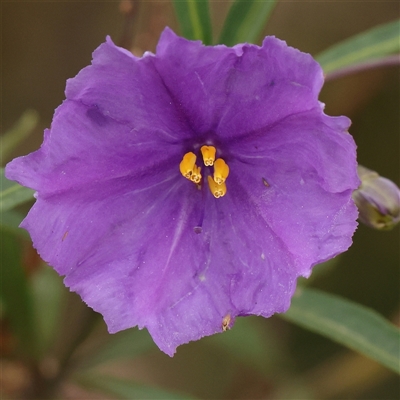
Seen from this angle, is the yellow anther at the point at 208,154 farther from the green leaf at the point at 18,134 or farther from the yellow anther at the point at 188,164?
the green leaf at the point at 18,134

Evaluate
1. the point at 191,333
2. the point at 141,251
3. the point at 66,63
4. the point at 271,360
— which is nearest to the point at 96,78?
the point at 141,251

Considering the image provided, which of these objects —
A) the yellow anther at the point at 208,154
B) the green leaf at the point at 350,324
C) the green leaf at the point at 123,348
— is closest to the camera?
the yellow anther at the point at 208,154

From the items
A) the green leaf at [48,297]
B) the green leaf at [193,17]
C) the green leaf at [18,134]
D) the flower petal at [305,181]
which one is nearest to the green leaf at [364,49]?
the green leaf at [193,17]

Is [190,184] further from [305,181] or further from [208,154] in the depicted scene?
[305,181]

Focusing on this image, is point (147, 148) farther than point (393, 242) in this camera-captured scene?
No

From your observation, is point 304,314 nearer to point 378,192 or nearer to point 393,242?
point 378,192

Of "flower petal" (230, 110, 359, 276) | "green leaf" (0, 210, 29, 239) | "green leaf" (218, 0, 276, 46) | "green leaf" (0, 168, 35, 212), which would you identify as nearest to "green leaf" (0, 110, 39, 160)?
"green leaf" (0, 210, 29, 239)

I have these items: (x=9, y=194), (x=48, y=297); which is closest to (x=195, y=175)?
(x=9, y=194)

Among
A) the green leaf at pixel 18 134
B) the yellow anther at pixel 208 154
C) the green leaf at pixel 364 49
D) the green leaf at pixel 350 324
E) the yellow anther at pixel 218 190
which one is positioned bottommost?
the green leaf at pixel 350 324
